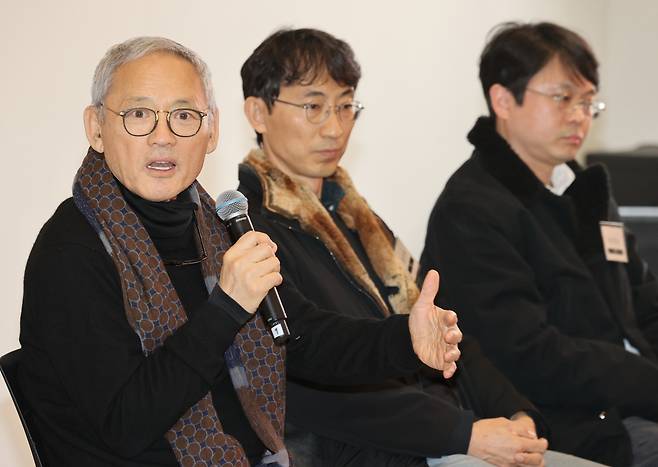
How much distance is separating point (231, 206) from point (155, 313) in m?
0.25

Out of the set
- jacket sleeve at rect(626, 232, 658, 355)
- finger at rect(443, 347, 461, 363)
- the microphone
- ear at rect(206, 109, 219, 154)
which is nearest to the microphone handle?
the microphone

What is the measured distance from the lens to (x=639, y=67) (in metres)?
6.05

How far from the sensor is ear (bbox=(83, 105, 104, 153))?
1938 mm

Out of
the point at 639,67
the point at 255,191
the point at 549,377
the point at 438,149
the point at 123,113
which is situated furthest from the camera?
the point at 639,67

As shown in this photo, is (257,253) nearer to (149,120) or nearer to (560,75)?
(149,120)

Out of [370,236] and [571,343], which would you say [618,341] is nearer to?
[571,343]

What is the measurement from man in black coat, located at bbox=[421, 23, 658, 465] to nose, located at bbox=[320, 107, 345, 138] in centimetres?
54

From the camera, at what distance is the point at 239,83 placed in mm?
3199

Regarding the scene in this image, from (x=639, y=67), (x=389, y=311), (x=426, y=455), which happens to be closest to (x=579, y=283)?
(x=389, y=311)

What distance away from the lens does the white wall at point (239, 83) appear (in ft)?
8.48

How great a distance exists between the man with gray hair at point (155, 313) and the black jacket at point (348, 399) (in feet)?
0.73

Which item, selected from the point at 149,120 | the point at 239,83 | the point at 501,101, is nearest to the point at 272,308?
the point at 149,120

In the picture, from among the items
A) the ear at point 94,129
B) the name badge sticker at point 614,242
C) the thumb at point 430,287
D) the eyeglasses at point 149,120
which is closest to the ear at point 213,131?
the eyeglasses at point 149,120

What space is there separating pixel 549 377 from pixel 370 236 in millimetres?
692
